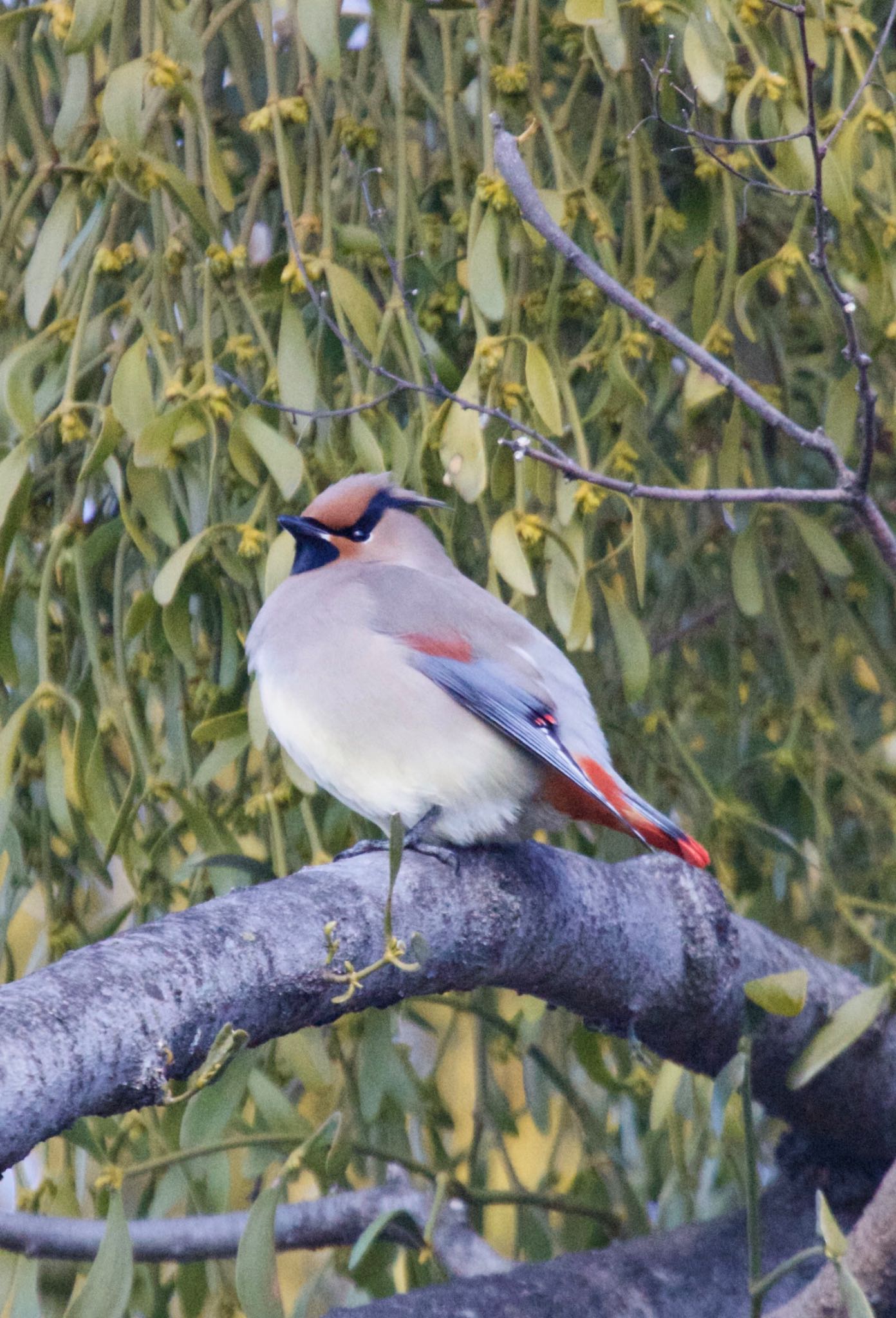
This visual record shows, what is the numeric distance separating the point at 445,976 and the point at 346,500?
0.52m

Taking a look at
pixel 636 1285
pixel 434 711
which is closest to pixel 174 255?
pixel 434 711

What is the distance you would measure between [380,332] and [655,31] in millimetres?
538

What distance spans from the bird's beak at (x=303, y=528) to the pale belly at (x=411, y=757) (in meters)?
0.13

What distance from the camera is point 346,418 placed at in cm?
155

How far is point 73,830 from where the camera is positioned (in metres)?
1.49

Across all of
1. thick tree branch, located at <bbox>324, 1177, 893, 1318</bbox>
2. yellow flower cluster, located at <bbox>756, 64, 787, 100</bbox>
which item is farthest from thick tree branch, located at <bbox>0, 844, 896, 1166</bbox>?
yellow flower cluster, located at <bbox>756, 64, 787, 100</bbox>

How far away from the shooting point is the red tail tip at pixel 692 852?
4.85ft

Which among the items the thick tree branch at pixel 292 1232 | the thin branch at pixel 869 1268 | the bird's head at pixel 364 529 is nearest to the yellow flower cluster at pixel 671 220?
A: the bird's head at pixel 364 529

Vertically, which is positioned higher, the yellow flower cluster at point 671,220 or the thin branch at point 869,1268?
the yellow flower cluster at point 671,220

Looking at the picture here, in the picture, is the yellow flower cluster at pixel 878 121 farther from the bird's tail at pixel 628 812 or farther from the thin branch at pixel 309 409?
the bird's tail at pixel 628 812

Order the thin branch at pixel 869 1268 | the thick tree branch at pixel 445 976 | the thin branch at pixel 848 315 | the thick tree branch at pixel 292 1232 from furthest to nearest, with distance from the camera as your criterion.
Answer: the thick tree branch at pixel 292 1232
the thin branch at pixel 869 1268
the thin branch at pixel 848 315
the thick tree branch at pixel 445 976

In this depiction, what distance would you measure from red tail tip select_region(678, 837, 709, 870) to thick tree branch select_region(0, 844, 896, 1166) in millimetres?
95

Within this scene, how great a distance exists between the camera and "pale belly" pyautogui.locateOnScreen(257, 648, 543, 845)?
1514mm

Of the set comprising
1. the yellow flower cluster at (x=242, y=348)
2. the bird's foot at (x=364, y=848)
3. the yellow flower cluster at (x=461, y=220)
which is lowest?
the bird's foot at (x=364, y=848)
